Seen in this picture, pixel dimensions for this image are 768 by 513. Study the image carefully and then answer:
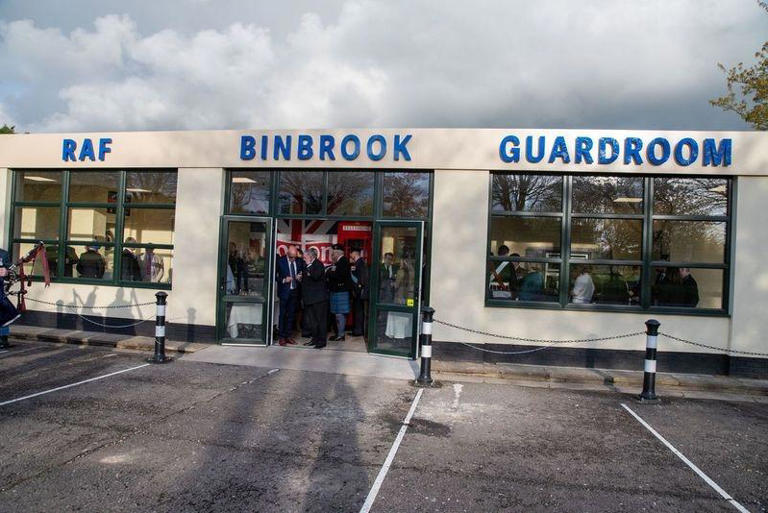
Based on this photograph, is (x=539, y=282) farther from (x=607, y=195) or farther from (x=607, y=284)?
(x=607, y=195)

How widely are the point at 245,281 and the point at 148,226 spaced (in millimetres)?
2393

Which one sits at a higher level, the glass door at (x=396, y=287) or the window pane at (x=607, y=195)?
the window pane at (x=607, y=195)

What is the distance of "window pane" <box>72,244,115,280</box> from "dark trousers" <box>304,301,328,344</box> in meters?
4.21

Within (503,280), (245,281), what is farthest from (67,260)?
(503,280)

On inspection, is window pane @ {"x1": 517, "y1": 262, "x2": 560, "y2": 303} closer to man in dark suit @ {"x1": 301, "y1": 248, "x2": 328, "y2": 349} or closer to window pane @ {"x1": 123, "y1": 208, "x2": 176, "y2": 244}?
man in dark suit @ {"x1": 301, "y1": 248, "x2": 328, "y2": 349}

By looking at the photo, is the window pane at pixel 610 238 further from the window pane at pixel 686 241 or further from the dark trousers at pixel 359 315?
the dark trousers at pixel 359 315

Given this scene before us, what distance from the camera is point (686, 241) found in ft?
29.7

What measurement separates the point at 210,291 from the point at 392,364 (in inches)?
148

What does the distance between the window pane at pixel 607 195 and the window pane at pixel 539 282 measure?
112 centimetres

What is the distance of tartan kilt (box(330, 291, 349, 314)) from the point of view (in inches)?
416

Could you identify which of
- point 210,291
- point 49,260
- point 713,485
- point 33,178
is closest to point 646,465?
point 713,485

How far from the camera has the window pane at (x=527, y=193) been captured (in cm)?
921

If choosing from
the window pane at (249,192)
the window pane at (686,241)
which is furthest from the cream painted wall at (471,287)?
the window pane at (249,192)

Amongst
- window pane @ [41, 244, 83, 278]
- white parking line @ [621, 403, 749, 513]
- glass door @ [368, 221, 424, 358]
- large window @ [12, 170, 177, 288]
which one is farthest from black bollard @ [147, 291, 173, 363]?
white parking line @ [621, 403, 749, 513]
